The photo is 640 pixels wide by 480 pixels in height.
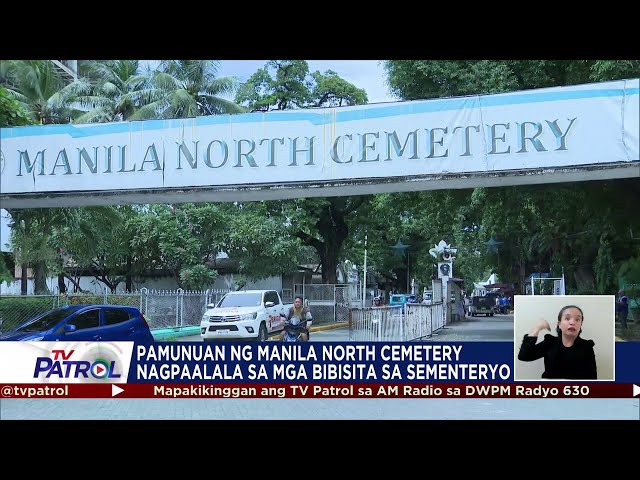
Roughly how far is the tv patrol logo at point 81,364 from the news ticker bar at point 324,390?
0.10m

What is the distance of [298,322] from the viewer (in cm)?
696

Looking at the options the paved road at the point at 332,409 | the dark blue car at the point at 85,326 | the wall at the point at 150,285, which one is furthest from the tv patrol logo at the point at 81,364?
the wall at the point at 150,285

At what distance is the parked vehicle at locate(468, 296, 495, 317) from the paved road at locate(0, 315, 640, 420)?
100 cm

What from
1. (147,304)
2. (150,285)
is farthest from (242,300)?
(150,285)

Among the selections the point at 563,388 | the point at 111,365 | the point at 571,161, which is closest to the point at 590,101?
the point at 571,161

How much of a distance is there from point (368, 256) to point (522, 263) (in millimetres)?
2994

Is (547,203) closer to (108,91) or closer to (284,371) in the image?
(284,371)

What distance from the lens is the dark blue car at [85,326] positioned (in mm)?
6805

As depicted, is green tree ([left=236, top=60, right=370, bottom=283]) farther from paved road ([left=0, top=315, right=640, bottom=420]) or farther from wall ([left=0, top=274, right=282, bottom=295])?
paved road ([left=0, top=315, right=640, bottom=420])

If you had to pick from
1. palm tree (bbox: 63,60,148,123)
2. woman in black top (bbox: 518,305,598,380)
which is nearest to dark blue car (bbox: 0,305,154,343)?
palm tree (bbox: 63,60,148,123)

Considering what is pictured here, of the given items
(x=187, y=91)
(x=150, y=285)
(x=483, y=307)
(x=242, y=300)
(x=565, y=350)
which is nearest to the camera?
(x=565, y=350)

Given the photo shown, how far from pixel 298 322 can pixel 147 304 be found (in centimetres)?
179

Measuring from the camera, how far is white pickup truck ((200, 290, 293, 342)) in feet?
22.4

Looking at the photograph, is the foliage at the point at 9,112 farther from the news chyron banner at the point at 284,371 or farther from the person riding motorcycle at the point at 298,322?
the person riding motorcycle at the point at 298,322
